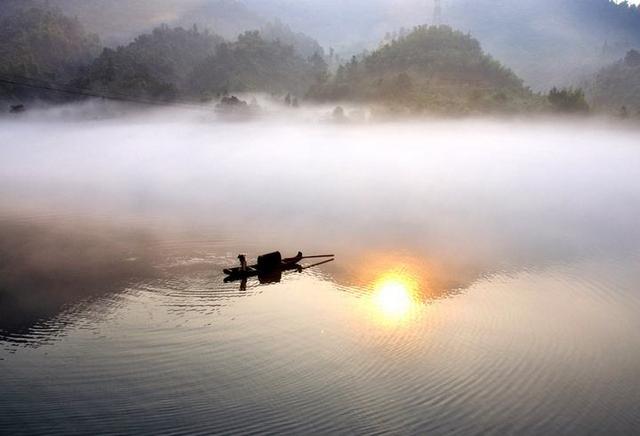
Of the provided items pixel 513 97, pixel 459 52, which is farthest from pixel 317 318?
pixel 459 52

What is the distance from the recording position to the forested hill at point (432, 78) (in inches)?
3022

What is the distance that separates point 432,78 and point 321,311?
244 ft

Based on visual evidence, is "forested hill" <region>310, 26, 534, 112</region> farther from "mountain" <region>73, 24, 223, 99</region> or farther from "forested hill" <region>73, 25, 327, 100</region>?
"mountain" <region>73, 24, 223, 99</region>

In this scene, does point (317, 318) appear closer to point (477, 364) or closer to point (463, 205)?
point (477, 364)

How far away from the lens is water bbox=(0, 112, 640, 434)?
9.46 metres

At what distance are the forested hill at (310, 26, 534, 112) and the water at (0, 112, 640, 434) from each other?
143ft

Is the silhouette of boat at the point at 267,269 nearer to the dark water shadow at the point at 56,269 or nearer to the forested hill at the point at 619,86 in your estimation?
the dark water shadow at the point at 56,269

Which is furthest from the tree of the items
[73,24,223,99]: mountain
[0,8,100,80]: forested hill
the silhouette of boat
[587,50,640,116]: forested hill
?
[0,8,100,80]: forested hill

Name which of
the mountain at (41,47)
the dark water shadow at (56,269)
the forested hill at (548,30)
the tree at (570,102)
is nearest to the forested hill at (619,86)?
the tree at (570,102)

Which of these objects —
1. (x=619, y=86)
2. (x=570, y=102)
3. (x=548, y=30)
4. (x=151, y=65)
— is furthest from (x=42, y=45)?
(x=548, y=30)

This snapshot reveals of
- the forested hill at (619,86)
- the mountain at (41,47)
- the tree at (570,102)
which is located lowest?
the tree at (570,102)

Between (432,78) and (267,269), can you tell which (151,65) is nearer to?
(432,78)

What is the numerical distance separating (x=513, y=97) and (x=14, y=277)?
7428 cm

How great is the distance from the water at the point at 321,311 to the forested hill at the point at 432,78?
143 ft
